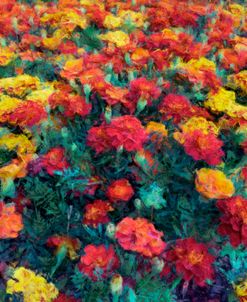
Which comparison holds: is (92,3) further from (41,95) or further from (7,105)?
(7,105)

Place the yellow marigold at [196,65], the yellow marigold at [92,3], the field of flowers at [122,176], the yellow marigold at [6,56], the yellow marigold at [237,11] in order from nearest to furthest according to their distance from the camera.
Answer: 1. the field of flowers at [122,176]
2. the yellow marigold at [196,65]
3. the yellow marigold at [6,56]
4. the yellow marigold at [92,3]
5. the yellow marigold at [237,11]

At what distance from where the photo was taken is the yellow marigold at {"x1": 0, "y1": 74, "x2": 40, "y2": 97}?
253cm

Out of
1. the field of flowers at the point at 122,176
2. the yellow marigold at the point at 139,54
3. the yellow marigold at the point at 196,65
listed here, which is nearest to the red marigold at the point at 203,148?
the field of flowers at the point at 122,176

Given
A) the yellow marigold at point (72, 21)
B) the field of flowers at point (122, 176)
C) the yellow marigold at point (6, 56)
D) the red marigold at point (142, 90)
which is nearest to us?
the field of flowers at point (122, 176)

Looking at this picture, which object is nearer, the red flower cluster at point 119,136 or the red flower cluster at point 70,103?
the red flower cluster at point 119,136

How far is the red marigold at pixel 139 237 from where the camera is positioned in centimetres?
180

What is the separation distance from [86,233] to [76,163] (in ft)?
1.00

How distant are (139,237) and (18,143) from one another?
78 centimetres

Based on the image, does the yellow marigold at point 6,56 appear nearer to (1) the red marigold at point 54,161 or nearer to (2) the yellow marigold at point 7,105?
(2) the yellow marigold at point 7,105

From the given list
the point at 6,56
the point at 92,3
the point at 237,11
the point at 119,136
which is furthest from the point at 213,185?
the point at 237,11

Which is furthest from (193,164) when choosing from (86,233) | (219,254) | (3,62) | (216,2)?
(216,2)

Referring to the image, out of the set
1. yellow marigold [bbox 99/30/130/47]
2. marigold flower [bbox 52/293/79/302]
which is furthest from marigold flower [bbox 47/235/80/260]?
yellow marigold [bbox 99/30/130/47]

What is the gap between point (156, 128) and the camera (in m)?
2.32

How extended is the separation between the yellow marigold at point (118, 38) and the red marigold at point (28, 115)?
75 cm
